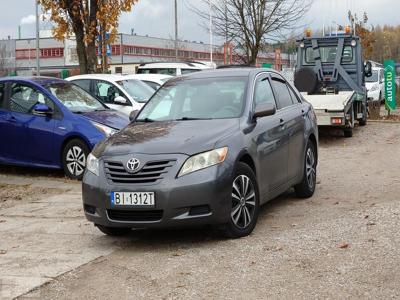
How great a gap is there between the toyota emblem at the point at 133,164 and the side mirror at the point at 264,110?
1.51m

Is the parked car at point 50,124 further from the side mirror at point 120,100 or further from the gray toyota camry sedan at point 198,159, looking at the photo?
the gray toyota camry sedan at point 198,159

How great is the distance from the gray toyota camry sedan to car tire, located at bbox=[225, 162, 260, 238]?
1cm

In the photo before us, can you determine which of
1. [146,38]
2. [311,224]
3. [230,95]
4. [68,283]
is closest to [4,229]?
[68,283]

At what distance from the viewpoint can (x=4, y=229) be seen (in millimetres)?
7301

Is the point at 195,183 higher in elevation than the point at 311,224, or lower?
higher

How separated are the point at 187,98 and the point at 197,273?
8.36 ft

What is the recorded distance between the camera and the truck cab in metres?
16.6

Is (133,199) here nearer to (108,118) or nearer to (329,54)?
(108,118)

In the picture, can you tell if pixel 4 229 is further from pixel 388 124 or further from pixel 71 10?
pixel 388 124

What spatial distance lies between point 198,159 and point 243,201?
722 millimetres

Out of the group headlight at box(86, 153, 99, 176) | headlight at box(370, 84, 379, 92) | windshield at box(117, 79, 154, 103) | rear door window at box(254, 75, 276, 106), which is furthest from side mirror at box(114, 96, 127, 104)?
headlight at box(370, 84, 379, 92)

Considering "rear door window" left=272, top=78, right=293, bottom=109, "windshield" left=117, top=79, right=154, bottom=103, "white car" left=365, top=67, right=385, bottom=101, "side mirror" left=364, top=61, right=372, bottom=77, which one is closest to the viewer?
"rear door window" left=272, top=78, right=293, bottom=109

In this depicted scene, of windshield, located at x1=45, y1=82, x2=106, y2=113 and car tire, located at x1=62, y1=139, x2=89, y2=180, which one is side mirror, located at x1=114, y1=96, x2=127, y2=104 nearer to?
windshield, located at x1=45, y1=82, x2=106, y2=113

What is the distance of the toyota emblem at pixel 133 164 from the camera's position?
586cm
